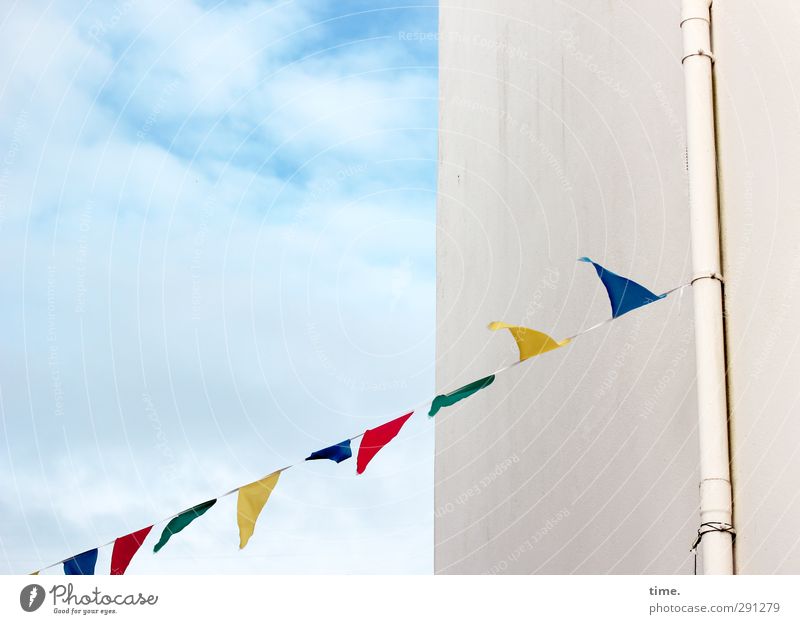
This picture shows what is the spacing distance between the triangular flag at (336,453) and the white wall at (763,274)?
4.22ft

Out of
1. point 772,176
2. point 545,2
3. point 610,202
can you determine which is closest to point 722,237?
point 772,176

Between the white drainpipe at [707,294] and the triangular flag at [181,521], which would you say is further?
the triangular flag at [181,521]

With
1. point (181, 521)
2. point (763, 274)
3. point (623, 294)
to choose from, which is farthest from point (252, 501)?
point (763, 274)

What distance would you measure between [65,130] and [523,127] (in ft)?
8.37

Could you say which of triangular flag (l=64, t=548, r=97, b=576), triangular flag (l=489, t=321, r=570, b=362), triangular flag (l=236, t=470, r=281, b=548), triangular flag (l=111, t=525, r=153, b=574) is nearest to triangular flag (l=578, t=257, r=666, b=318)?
triangular flag (l=489, t=321, r=570, b=362)

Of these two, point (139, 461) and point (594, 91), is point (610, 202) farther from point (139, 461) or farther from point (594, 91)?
point (139, 461)

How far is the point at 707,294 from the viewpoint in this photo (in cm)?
356

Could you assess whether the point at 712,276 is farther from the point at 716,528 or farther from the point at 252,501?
the point at 252,501

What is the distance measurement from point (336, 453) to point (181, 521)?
0.57m

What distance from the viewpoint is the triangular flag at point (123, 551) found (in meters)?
3.92

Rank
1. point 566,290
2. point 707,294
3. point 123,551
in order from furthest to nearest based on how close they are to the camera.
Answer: point 566,290 < point 123,551 < point 707,294

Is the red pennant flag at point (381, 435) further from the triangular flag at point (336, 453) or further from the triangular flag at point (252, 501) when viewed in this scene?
the triangular flag at point (252, 501)

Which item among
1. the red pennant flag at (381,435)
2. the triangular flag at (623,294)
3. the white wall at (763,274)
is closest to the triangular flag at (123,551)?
the red pennant flag at (381,435)

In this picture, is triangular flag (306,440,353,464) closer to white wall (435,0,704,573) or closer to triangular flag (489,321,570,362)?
triangular flag (489,321,570,362)
